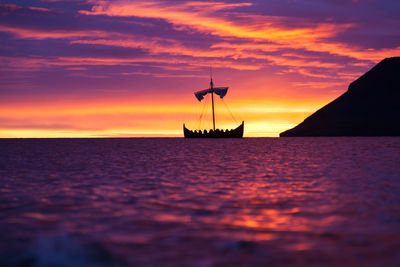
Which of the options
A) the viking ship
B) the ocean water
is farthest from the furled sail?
the ocean water

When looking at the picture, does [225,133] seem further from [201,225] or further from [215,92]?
[201,225]

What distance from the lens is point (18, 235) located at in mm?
9242

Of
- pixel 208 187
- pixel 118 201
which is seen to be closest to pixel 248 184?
pixel 208 187

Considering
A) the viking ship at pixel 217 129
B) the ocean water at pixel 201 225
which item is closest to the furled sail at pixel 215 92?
the viking ship at pixel 217 129

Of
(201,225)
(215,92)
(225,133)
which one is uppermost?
(215,92)

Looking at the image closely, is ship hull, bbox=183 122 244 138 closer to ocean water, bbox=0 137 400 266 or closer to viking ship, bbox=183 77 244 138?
viking ship, bbox=183 77 244 138

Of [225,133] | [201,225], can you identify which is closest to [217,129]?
[225,133]

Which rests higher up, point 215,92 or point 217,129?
point 215,92

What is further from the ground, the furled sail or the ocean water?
the furled sail

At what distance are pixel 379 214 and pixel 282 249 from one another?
4.61 metres

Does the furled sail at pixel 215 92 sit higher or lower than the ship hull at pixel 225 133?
higher

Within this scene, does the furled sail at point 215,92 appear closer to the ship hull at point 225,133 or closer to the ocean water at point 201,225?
the ship hull at point 225,133

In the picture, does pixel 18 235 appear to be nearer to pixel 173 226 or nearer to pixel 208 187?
pixel 173 226

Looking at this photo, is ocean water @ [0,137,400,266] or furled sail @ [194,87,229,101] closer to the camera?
ocean water @ [0,137,400,266]
